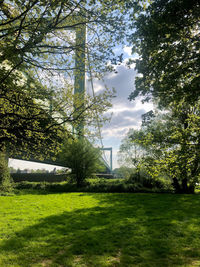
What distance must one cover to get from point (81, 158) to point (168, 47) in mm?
14824

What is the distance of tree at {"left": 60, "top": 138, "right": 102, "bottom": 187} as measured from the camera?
1858 cm

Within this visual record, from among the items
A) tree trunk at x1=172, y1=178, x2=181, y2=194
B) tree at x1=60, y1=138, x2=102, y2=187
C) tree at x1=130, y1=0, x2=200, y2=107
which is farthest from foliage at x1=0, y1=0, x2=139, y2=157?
tree trunk at x1=172, y1=178, x2=181, y2=194

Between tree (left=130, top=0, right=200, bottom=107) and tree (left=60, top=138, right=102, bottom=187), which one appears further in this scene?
tree (left=60, top=138, right=102, bottom=187)

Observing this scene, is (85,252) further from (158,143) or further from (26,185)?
(26,185)

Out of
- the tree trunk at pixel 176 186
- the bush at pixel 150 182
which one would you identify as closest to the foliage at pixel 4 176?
the bush at pixel 150 182

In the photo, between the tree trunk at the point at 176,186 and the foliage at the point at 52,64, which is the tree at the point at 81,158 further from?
the foliage at the point at 52,64

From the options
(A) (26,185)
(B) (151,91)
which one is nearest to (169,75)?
(B) (151,91)

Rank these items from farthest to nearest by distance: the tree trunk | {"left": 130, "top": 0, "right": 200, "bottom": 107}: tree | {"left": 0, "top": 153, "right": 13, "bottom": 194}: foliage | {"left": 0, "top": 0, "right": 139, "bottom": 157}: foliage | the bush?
the bush, the tree trunk, {"left": 0, "top": 153, "right": 13, "bottom": 194}: foliage, {"left": 130, "top": 0, "right": 200, "bottom": 107}: tree, {"left": 0, "top": 0, "right": 139, "bottom": 157}: foliage

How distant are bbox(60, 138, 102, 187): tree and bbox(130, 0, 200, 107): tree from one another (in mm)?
13234

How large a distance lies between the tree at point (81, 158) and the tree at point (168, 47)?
13.2 meters

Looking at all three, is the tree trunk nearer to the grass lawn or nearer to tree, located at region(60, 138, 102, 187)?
tree, located at region(60, 138, 102, 187)

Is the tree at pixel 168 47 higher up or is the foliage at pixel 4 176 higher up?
the tree at pixel 168 47

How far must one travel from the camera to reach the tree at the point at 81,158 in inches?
731

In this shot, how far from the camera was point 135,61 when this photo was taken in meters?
5.93
